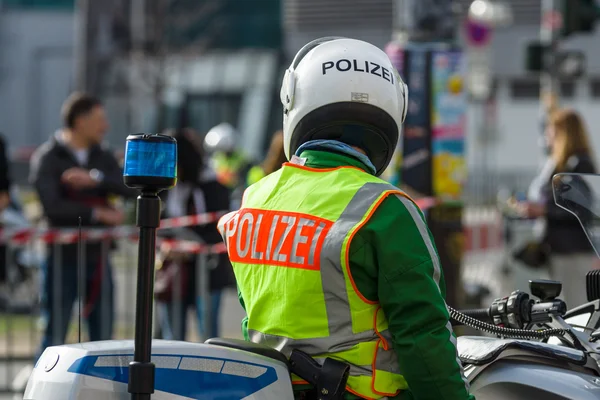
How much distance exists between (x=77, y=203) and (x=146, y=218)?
5488 mm

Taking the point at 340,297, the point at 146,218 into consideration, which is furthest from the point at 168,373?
the point at 340,297

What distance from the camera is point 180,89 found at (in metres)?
34.4

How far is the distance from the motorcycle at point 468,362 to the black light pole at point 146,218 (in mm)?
18

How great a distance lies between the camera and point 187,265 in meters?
8.73

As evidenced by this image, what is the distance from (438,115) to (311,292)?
22.3 feet

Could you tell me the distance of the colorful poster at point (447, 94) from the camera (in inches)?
382

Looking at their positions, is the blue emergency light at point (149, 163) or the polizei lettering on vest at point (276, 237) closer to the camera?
the blue emergency light at point (149, 163)

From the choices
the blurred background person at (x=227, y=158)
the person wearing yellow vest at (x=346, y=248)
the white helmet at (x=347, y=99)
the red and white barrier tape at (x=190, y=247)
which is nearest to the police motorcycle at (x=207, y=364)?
the person wearing yellow vest at (x=346, y=248)

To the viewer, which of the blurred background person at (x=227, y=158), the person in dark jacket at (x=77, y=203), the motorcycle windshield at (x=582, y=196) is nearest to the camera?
the motorcycle windshield at (x=582, y=196)

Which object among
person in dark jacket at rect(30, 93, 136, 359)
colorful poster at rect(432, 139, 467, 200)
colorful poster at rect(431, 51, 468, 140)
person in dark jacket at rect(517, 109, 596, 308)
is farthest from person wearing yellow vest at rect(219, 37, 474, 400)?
colorful poster at rect(432, 139, 467, 200)

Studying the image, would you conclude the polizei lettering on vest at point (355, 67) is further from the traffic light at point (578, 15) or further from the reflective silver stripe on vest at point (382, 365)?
the traffic light at point (578, 15)

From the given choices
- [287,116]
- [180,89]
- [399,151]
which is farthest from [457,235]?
[180,89]

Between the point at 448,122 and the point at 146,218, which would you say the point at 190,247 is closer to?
the point at 448,122

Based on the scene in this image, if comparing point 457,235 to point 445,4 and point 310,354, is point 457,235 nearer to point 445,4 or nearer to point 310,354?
point 445,4
